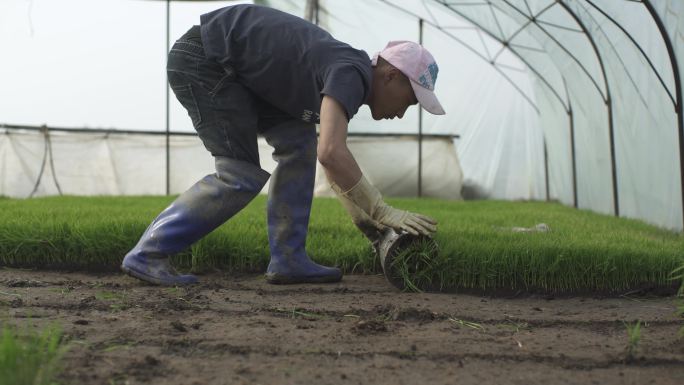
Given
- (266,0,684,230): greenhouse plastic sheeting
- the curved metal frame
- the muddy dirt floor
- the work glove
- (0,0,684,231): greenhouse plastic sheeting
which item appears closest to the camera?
the muddy dirt floor

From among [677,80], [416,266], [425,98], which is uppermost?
[677,80]

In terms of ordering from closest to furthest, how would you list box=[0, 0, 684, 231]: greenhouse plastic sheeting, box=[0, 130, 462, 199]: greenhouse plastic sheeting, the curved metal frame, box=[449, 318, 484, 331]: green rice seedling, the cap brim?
box=[449, 318, 484, 331]: green rice seedling < the cap brim < the curved metal frame < box=[0, 0, 684, 231]: greenhouse plastic sheeting < box=[0, 130, 462, 199]: greenhouse plastic sheeting

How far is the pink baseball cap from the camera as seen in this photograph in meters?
2.38

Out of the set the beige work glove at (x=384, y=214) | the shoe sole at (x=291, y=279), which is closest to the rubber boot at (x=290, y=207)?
the shoe sole at (x=291, y=279)

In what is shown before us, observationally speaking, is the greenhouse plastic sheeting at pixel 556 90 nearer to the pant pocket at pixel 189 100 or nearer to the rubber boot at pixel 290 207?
the rubber boot at pixel 290 207

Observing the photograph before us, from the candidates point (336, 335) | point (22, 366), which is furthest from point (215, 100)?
point (22, 366)

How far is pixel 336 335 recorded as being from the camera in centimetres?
192

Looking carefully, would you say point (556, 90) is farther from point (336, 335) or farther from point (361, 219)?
point (336, 335)

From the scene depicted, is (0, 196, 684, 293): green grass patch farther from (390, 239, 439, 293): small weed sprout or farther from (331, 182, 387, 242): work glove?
(331, 182, 387, 242): work glove

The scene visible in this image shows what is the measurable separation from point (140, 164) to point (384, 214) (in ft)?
26.0

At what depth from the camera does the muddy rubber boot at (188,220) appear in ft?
8.69

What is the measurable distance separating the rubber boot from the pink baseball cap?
580 millimetres

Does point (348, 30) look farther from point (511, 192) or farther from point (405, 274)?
point (405, 274)

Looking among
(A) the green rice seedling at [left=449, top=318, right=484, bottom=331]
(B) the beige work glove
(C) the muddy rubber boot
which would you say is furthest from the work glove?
(A) the green rice seedling at [left=449, top=318, right=484, bottom=331]
